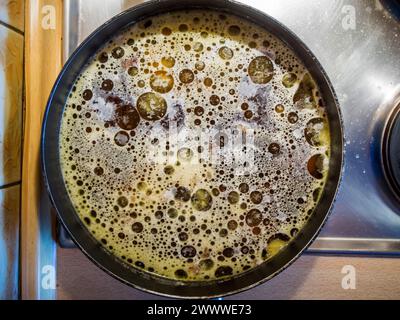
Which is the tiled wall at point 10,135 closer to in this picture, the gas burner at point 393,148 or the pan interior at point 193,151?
the pan interior at point 193,151

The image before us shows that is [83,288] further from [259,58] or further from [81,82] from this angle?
[259,58]

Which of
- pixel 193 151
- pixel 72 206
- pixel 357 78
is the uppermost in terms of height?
pixel 357 78

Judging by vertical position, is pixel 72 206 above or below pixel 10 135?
below

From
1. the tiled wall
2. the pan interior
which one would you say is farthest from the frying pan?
the tiled wall

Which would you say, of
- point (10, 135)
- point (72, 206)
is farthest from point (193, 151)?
point (10, 135)

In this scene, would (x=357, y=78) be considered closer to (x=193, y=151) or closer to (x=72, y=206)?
(x=193, y=151)

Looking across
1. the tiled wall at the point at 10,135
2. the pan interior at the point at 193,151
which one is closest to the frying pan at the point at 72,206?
the pan interior at the point at 193,151

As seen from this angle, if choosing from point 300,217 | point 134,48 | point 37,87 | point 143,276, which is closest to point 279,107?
point 300,217
